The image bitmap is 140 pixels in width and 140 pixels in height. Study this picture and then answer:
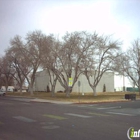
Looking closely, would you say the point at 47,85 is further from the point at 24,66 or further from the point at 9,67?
the point at 24,66

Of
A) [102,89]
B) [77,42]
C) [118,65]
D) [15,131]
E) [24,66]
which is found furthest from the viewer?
[102,89]

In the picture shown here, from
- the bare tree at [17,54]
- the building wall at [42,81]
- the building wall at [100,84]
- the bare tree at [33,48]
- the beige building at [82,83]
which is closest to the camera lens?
the bare tree at [33,48]

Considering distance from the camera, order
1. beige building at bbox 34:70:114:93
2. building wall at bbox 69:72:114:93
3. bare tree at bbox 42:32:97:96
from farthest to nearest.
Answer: beige building at bbox 34:70:114:93 → building wall at bbox 69:72:114:93 → bare tree at bbox 42:32:97:96

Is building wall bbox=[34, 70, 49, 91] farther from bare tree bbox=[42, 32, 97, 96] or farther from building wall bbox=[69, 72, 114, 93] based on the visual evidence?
bare tree bbox=[42, 32, 97, 96]

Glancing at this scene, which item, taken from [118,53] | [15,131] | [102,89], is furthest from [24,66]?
[15,131]

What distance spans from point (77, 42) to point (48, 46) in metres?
4.89

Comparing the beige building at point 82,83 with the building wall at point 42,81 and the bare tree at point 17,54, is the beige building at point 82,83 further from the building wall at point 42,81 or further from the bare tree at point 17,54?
the bare tree at point 17,54

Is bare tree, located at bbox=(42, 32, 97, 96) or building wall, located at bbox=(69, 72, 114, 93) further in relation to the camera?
building wall, located at bbox=(69, 72, 114, 93)

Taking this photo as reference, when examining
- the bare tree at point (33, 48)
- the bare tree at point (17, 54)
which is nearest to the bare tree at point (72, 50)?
the bare tree at point (33, 48)

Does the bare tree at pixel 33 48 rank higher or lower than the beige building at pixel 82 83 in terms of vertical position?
higher

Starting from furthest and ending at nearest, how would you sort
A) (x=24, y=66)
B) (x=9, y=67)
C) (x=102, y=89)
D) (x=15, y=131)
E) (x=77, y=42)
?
(x=102, y=89) < (x=9, y=67) < (x=24, y=66) < (x=77, y=42) < (x=15, y=131)

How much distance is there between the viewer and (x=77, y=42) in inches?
1494

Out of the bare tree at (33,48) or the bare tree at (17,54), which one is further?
Answer: the bare tree at (17,54)

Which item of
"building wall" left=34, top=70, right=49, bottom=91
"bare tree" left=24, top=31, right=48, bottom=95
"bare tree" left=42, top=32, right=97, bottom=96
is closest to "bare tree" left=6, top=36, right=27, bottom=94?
"bare tree" left=24, top=31, right=48, bottom=95
